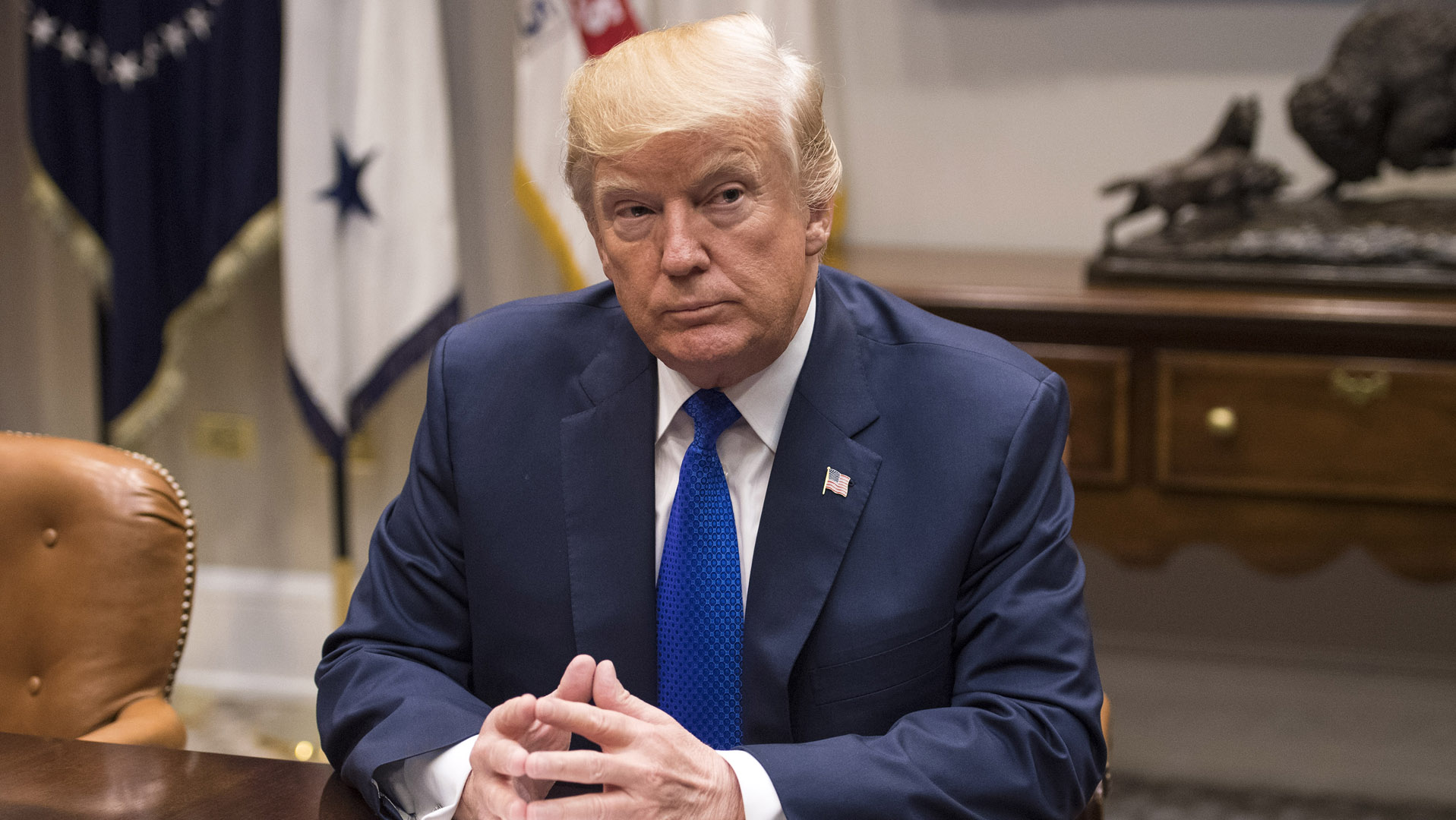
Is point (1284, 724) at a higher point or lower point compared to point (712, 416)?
lower

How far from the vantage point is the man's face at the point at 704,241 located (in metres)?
1.32

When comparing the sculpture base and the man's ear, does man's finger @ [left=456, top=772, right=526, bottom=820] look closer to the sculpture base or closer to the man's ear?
the man's ear

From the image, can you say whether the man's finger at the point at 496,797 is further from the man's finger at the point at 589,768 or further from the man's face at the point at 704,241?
the man's face at the point at 704,241

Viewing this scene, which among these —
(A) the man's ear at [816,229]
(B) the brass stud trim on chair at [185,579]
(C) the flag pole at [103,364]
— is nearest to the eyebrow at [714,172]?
(A) the man's ear at [816,229]

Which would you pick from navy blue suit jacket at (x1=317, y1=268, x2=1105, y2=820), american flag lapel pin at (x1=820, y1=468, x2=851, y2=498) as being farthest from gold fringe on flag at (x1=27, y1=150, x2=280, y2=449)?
american flag lapel pin at (x1=820, y1=468, x2=851, y2=498)

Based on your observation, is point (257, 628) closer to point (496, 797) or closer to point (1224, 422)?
point (1224, 422)

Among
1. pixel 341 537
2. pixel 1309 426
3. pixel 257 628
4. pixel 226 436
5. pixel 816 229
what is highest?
pixel 816 229

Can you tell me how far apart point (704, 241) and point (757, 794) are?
53 cm

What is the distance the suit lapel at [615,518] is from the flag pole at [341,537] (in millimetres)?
2088

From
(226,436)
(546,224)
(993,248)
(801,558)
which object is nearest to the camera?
(801,558)

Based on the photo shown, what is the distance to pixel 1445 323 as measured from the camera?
2586 mm

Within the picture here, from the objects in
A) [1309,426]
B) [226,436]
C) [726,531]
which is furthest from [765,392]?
[226,436]

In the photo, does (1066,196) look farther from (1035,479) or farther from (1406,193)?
(1035,479)

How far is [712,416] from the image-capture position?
1486 mm
